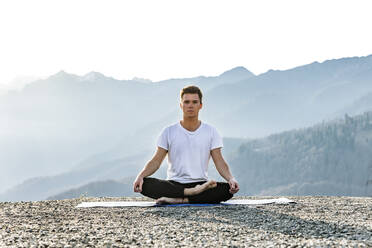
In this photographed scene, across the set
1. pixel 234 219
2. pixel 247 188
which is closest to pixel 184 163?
pixel 234 219

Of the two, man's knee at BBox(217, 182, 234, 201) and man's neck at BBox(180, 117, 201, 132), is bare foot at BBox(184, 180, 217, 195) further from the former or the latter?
man's neck at BBox(180, 117, 201, 132)

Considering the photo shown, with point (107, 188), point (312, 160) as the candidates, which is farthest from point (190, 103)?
point (312, 160)

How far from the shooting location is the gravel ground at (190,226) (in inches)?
183

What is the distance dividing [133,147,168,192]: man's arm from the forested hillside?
15013 centimetres

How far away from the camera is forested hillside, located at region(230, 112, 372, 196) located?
531 ft

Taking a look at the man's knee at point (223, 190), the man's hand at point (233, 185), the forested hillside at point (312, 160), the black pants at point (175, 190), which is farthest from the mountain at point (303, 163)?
the man's hand at point (233, 185)

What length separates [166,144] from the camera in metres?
7.83

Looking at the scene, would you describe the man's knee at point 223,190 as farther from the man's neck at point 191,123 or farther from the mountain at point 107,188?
the mountain at point 107,188

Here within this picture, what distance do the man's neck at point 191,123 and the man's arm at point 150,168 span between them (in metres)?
0.59

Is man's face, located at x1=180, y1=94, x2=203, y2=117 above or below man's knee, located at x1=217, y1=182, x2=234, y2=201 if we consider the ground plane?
above

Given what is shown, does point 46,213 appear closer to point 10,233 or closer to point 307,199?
point 10,233

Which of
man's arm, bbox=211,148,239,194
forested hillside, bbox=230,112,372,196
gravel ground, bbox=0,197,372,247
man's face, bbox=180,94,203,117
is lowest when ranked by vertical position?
forested hillside, bbox=230,112,372,196

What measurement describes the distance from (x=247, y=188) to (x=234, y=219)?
168 m

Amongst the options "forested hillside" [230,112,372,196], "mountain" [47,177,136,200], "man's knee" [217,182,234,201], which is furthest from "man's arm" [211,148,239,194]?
"mountain" [47,177,136,200]
